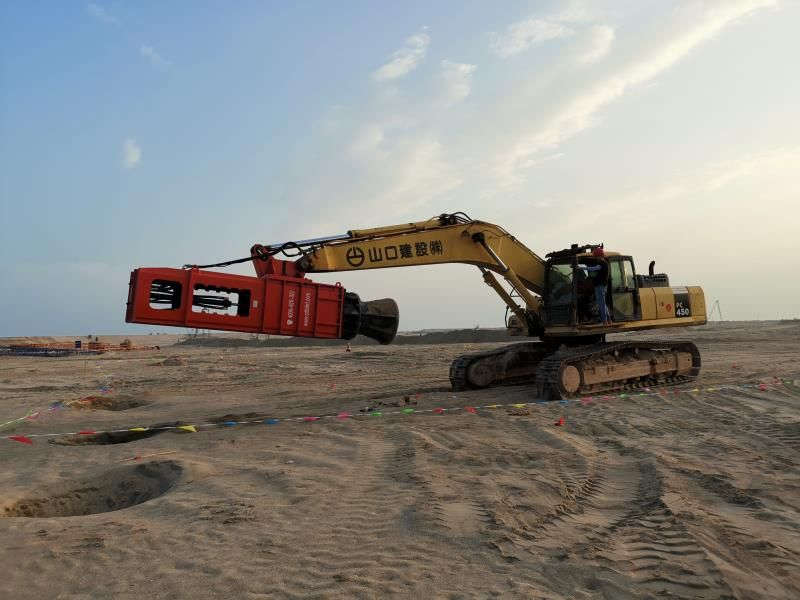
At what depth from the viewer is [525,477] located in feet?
17.2

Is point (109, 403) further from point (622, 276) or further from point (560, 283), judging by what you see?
point (622, 276)

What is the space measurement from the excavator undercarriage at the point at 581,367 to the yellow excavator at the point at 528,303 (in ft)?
0.08

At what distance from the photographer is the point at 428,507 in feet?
14.5

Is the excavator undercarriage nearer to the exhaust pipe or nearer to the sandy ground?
the sandy ground

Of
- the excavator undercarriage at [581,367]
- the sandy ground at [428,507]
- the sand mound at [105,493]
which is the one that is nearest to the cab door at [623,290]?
the excavator undercarriage at [581,367]

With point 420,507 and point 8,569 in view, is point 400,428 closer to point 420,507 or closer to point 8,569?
point 420,507

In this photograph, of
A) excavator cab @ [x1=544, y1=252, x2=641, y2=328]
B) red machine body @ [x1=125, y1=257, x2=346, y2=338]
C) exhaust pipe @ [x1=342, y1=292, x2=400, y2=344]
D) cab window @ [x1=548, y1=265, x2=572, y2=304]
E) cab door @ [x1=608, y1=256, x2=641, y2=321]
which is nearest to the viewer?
red machine body @ [x1=125, y1=257, x2=346, y2=338]

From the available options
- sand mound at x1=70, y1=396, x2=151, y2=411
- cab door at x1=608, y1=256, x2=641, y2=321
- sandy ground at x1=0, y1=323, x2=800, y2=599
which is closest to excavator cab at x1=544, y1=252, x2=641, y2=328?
cab door at x1=608, y1=256, x2=641, y2=321

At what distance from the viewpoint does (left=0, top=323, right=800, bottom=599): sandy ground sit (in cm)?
328

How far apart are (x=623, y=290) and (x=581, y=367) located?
2204 mm

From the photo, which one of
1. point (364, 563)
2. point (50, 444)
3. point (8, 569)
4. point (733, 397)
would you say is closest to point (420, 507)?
point (364, 563)

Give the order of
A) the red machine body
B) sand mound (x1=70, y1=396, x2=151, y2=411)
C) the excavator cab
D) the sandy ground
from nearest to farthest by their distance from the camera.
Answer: the sandy ground
the red machine body
the excavator cab
sand mound (x1=70, y1=396, x2=151, y2=411)

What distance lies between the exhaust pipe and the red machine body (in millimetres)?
150

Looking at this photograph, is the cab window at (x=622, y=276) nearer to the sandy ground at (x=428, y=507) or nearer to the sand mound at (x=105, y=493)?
the sandy ground at (x=428, y=507)
